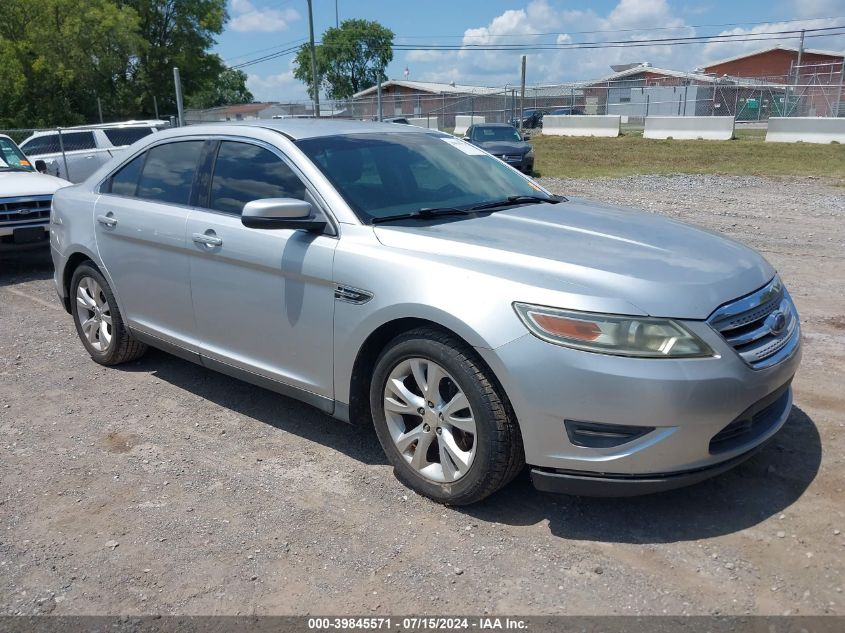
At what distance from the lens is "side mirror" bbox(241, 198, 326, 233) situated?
366cm

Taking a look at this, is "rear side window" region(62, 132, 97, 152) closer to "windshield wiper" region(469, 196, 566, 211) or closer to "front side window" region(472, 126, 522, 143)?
"front side window" region(472, 126, 522, 143)

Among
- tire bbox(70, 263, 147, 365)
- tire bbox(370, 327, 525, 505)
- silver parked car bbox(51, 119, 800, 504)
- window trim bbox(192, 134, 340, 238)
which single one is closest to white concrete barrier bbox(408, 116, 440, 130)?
tire bbox(70, 263, 147, 365)

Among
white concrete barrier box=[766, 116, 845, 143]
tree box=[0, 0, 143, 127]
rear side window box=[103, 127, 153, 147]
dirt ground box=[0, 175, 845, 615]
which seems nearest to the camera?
dirt ground box=[0, 175, 845, 615]

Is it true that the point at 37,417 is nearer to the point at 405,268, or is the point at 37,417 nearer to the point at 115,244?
the point at 115,244

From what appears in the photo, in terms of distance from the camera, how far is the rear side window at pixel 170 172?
183 inches

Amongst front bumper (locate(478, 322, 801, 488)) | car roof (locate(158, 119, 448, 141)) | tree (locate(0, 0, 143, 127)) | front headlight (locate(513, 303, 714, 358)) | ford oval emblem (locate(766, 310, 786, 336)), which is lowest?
front bumper (locate(478, 322, 801, 488))

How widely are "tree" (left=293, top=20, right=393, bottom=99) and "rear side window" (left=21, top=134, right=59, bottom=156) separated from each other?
76121 millimetres

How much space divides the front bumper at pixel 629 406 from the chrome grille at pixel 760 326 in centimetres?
6

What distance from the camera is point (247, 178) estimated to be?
432 cm

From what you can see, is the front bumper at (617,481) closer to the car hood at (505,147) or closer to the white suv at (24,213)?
the white suv at (24,213)

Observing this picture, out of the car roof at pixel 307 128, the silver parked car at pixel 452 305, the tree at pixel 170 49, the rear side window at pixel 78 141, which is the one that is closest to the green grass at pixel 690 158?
the rear side window at pixel 78 141

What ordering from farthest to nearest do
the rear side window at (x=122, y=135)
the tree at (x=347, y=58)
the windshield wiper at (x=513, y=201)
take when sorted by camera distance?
the tree at (x=347, y=58)
the rear side window at (x=122, y=135)
the windshield wiper at (x=513, y=201)

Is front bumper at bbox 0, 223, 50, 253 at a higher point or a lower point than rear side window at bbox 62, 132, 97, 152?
lower

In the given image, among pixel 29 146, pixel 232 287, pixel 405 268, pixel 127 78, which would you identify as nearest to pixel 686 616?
pixel 405 268
